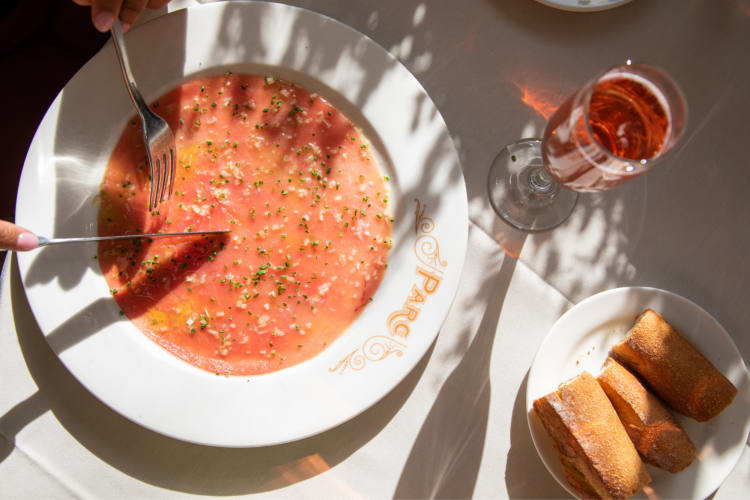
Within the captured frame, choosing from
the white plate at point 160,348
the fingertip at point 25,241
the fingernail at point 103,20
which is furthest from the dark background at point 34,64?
the fingertip at point 25,241

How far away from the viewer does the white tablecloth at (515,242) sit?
59.6 inches

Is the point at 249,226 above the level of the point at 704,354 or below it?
above

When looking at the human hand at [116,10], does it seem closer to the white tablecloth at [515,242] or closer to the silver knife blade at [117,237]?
the white tablecloth at [515,242]

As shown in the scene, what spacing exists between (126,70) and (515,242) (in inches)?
44.6

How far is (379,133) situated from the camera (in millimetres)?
1465

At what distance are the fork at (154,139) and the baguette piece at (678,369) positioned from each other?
4.28 ft

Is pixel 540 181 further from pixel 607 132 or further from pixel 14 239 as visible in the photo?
pixel 14 239

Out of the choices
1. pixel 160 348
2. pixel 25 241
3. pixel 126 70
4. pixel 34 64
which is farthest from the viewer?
pixel 34 64

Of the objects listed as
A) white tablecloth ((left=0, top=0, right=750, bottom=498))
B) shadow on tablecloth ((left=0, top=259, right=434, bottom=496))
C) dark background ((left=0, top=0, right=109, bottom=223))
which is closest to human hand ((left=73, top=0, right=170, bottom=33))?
white tablecloth ((left=0, top=0, right=750, bottom=498))

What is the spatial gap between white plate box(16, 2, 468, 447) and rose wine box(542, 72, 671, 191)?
303mm

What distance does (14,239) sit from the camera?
119cm

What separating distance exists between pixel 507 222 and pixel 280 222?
645mm

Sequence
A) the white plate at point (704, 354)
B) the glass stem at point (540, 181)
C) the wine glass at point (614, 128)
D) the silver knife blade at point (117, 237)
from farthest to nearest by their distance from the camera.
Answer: the glass stem at point (540, 181), the white plate at point (704, 354), the silver knife blade at point (117, 237), the wine glass at point (614, 128)

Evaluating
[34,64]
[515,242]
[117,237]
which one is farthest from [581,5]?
[34,64]
